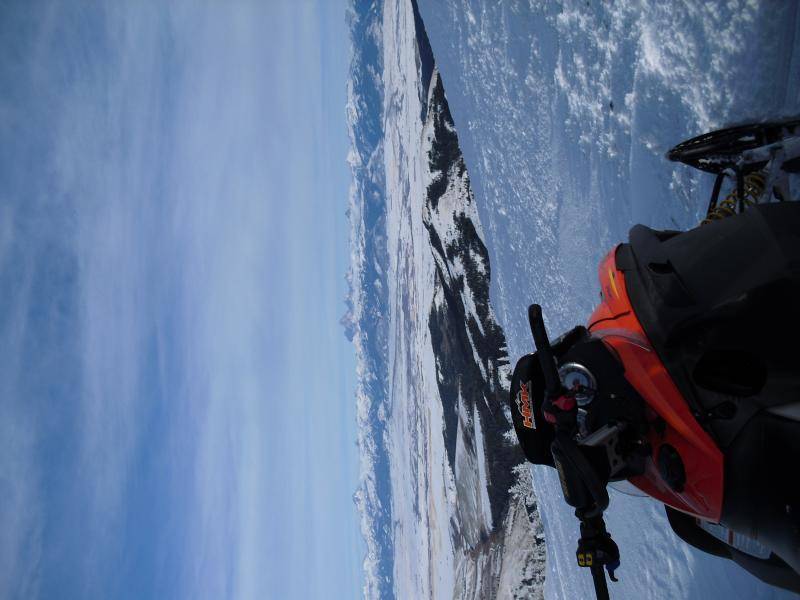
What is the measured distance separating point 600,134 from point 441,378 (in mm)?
11481

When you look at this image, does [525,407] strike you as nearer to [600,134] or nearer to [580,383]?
[580,383]

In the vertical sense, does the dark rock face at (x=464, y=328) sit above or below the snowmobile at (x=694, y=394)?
above

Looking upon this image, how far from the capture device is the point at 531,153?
6.57m

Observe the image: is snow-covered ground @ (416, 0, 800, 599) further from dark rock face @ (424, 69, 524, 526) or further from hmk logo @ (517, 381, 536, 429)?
dark rock face @ (424, 69, 524, 526)

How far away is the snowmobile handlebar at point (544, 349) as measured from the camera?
1.87 meters

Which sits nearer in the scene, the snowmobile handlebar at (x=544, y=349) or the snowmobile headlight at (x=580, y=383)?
the snowmobile handlebar at (x=544, y=349)

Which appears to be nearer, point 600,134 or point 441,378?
point 600,134

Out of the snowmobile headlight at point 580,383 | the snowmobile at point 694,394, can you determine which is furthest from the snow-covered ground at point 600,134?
the snowmobile headlight at point 580,383

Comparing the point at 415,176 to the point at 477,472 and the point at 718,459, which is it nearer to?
the point at 477,472

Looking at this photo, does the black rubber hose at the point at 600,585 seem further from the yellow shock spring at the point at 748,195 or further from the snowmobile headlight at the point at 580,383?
the yellow shock spring at the point at 748,195

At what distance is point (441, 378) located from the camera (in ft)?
51.2

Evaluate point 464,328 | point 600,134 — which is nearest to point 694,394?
point 600,134

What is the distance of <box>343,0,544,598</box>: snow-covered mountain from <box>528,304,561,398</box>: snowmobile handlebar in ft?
32.2

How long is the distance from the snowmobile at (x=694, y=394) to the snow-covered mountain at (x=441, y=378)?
9.40 meters
